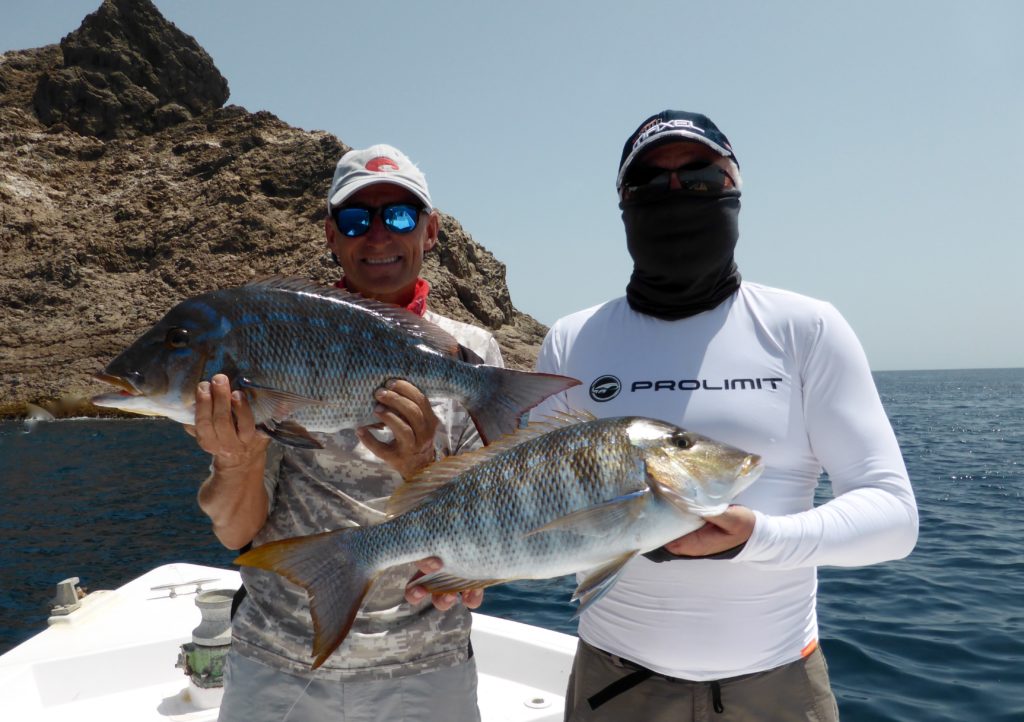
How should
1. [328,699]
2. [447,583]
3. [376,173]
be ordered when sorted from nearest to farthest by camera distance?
[447,583] → [328,699] → [376,173]

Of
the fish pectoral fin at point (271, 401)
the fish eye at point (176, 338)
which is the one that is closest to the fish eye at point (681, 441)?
the fish pectoral fin at point (271, 401)

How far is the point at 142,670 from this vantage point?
16.2 ft

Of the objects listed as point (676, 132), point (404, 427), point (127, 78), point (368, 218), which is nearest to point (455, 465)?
point (404, 427)

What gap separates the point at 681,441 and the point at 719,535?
273 millimetres

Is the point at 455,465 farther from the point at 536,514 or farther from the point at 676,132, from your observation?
the point at 676,132

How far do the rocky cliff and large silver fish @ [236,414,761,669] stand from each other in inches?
1842

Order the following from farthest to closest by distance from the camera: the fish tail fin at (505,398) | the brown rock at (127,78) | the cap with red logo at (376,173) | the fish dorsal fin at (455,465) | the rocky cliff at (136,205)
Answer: the brown rock at (127,78) < the rocky cliff at (136,205) < the cap with red logo at (376,173) < the fish tail fin at (505,398) < the fish dorsal fin at (455,465)

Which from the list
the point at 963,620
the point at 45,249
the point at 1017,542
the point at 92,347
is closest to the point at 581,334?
the point at 963,620

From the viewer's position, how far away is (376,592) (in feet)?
8.65

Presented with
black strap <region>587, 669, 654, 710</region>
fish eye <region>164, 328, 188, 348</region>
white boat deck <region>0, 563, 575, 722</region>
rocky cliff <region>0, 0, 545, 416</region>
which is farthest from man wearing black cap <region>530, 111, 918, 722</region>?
rocky cliff <region>0, 0, 545, 416</region>

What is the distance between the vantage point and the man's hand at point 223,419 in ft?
7.73

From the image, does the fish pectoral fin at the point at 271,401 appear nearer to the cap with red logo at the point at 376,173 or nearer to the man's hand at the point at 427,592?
the man's hand at the point at 427,592

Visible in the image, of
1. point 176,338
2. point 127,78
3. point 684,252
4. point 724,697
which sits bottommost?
point 724,697

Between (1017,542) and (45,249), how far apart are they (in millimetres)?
62039
